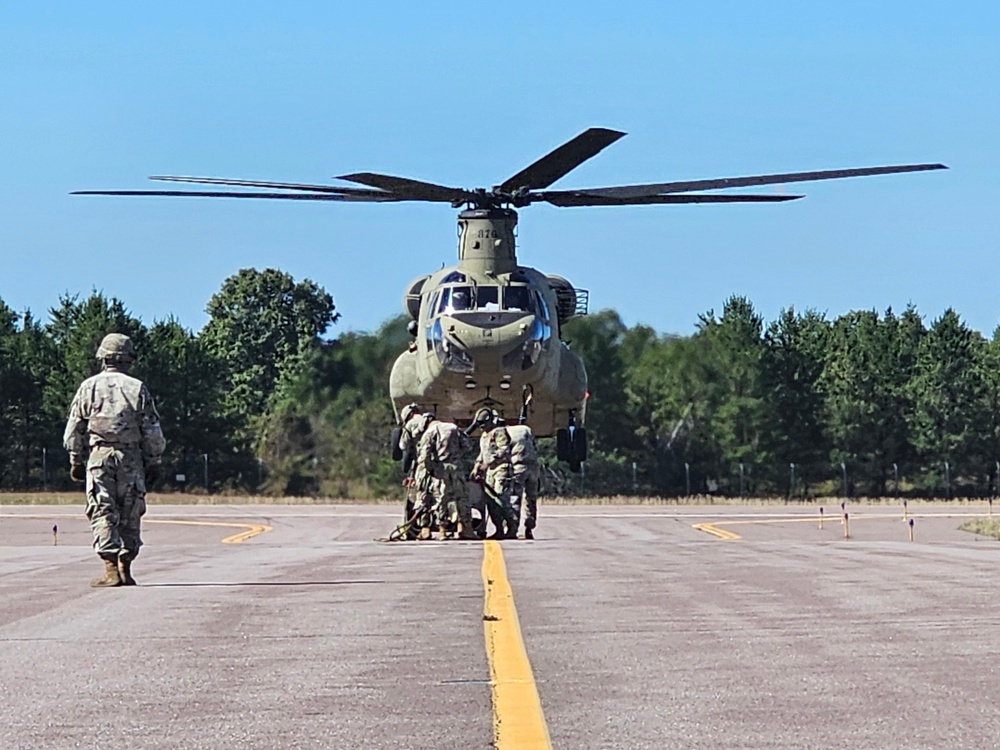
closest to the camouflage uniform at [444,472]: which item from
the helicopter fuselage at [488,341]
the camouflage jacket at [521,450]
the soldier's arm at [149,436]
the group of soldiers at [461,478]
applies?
the group of soldiers at [461,478]

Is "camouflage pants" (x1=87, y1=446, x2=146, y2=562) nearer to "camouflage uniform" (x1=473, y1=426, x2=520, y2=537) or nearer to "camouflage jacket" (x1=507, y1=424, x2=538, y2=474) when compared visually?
"camouflage uniform" (x1=473, y1=426, x2=520, y2=537)

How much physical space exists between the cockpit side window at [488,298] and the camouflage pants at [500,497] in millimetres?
4478

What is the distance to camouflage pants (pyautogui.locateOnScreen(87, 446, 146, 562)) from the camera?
43.3 ft

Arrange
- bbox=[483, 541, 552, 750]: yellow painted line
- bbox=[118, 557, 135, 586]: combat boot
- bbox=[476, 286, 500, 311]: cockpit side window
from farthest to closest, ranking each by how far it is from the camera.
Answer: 1. bbox=[476, 286, 500, 311]: cockpit side window
2. bbox=[118, 557, 135, 586]: combat boot
3. bbox=[483, 541, 552, 750]: yellow painted line

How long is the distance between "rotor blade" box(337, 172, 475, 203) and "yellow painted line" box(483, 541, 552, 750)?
54.1 ft

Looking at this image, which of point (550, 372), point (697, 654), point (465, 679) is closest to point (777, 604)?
point (697, 654)

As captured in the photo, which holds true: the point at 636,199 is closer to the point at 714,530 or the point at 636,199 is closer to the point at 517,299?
the point at 517,299

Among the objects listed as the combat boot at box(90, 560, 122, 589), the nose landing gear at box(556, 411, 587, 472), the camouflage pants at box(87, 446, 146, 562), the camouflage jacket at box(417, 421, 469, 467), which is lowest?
the combat boot at box(90, 560, 122, 589)

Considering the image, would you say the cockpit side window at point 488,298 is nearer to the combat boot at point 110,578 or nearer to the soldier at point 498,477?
the soldier at point 498,477

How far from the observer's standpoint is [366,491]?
226ft

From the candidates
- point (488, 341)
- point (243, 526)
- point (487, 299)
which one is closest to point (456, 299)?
point (487, 299)

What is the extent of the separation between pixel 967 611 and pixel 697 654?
2465 mm

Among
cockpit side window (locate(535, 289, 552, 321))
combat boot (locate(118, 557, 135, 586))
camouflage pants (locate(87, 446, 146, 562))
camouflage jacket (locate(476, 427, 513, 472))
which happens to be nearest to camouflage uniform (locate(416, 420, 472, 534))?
camouflage jacket (locate(476, 427, 513, 472))

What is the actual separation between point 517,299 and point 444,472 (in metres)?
6.73
